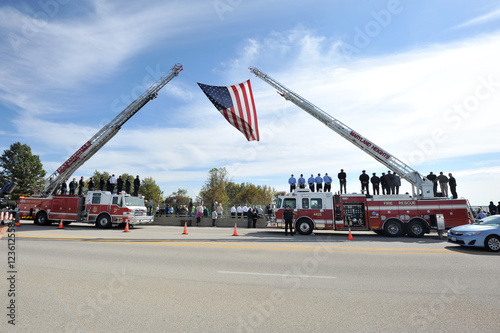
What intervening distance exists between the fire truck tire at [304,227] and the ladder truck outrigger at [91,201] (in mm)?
10667

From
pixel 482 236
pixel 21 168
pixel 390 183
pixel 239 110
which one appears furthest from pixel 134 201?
pixel 21 168

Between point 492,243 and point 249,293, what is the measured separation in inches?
391

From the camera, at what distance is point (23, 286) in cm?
534

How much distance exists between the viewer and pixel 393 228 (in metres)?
15.2

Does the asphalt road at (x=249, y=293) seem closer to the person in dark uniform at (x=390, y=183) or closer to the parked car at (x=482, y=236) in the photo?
the parked car at (x=482, y=236)

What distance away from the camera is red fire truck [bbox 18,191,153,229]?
60.2 feet

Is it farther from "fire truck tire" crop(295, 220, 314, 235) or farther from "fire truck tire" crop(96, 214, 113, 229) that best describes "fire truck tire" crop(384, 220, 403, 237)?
"fire truck tire" crop(96, 214, 113, 229)

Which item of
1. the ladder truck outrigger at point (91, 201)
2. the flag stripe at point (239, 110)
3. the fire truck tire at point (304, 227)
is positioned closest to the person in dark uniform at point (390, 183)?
the fire truck tire at point (304, 227)

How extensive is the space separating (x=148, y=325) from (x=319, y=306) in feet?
8.52

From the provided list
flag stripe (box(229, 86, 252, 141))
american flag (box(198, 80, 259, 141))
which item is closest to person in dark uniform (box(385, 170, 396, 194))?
american flag (box(198, 80, 259, 141))

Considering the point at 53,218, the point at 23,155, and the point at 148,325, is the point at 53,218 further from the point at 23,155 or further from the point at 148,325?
the point at 23,155

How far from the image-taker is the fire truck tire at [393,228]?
15133 mm

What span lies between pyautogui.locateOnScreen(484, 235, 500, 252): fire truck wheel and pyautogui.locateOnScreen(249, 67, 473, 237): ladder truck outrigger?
14.9 feet

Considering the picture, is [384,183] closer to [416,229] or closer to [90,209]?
[416,229]
